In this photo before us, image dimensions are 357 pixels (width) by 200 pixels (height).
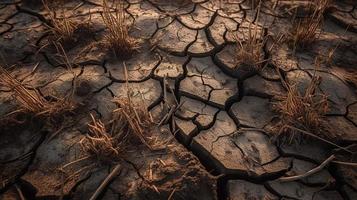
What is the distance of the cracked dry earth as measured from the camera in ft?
6.41

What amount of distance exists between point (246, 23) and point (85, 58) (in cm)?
156

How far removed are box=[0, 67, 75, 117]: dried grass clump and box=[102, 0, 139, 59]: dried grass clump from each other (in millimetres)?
652

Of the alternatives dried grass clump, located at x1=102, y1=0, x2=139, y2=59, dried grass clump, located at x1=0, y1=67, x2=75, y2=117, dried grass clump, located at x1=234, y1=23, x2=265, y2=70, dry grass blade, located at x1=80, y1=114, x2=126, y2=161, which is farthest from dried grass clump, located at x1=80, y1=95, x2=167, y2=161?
dried grass clump, located at x1=234, y1=23, x2=265, y2=70

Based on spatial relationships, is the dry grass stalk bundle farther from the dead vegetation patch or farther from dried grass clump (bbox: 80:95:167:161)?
the dead vegetation patch

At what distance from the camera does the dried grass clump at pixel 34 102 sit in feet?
7.09

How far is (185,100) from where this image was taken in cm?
244

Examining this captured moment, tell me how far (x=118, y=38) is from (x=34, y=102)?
0.86 m

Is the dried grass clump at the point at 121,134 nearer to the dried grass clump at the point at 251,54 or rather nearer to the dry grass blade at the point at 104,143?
the dry grass blade at the point at 104,143

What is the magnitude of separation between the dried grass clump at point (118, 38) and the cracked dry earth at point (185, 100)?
74 millimetres

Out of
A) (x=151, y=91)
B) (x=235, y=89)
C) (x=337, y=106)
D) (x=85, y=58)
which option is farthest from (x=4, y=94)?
(x=337, y=106)

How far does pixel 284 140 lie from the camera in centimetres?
219

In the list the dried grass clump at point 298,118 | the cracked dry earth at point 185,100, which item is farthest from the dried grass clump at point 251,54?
the dried grass clump at point 298,118

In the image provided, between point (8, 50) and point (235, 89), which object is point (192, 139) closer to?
point (235, 89)

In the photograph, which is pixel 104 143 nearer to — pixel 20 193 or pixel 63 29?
pixel 20 193
